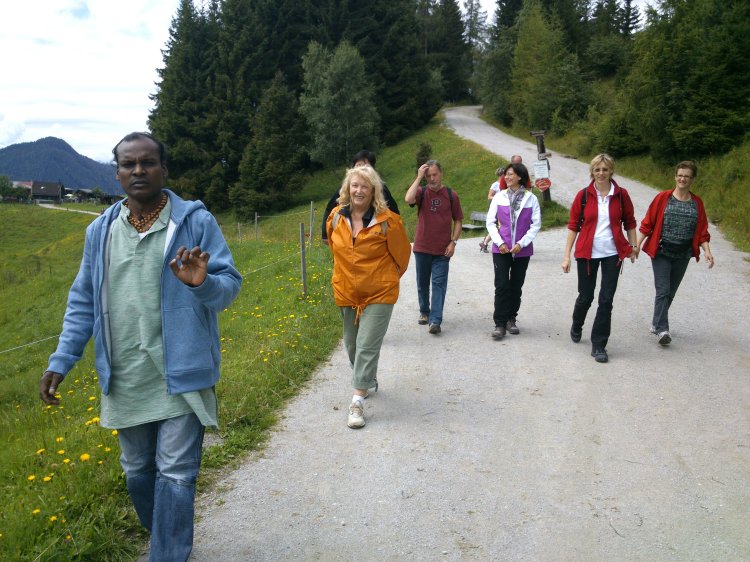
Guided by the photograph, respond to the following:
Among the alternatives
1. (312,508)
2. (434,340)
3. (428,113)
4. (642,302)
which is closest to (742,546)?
(312,508)

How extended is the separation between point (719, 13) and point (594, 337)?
1837 centimetres

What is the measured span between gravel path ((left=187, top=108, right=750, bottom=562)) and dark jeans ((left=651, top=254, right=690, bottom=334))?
332mm

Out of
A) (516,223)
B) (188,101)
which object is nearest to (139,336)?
(516,223)

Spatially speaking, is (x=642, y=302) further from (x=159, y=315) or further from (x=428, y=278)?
(x=159, y=315)

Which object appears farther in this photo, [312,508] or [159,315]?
[312,508]

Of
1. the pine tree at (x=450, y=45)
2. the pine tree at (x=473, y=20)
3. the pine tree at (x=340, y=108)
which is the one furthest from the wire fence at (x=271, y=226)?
the pine tree at (x=473, y=20)

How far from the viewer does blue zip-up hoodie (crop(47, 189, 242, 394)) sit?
9.72ft

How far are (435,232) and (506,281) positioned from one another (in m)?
1.01

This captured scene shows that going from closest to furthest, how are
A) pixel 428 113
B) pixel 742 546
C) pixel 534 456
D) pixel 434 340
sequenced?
pixel 742 546 → pixel 534 456 → pixel 434 340 → pixel 428 113

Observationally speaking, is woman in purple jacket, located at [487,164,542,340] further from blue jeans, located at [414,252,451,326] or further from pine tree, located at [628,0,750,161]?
pine tree, located at [628,0,750,161]

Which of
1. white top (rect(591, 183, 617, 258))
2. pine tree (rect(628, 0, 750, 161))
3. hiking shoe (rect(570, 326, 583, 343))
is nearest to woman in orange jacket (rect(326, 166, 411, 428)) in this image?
white top (rect(591, 183, 617, 258))

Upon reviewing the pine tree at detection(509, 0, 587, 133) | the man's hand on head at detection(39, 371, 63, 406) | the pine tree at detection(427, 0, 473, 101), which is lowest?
the man's hand on head at detection(39, 371, 63, 406)

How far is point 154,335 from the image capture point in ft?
9.84

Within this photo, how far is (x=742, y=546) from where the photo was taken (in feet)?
11.2
